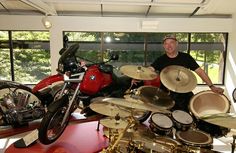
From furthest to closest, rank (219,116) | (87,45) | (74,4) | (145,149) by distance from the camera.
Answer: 1. (87,45)
2. (74,4)
3. (145,149)
4. (219,116)

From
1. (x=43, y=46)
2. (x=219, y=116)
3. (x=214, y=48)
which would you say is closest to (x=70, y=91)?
(x=219, y=116)

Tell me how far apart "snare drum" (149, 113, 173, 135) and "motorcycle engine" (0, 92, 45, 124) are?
209cm

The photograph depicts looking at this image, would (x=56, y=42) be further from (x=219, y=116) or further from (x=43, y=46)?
(x=219, y=116)

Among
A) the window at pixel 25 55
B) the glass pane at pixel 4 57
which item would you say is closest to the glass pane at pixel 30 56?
the window at pixel 25 55

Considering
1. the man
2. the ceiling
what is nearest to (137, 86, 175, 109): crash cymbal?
the man

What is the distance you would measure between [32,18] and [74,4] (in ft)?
4.11

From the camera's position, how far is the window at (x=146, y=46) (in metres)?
5.94

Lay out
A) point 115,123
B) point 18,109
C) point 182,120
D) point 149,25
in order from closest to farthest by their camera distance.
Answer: point 182,120, point 115,123, point 18,109, point 149,25

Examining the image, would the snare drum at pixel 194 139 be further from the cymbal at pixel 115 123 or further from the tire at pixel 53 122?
the tire at pixel 53 122

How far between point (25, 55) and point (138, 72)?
417cm

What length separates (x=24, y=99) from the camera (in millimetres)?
3717

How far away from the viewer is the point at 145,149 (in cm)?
250

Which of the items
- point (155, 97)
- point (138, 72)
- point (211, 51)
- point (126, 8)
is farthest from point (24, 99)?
point (211, 51)

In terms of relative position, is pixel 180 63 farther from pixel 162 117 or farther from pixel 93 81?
pixel 93 81
